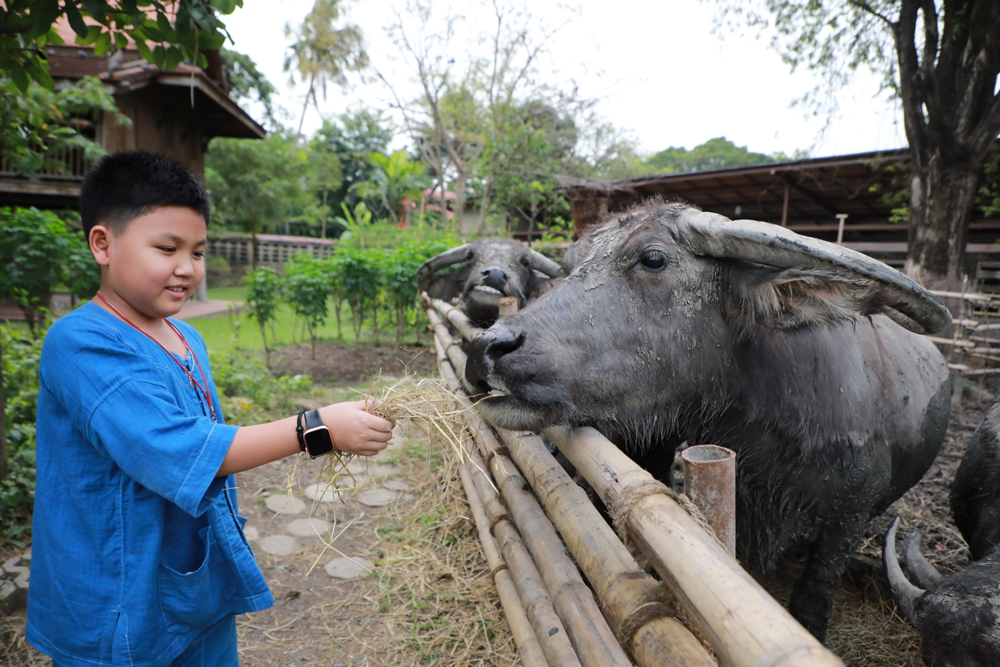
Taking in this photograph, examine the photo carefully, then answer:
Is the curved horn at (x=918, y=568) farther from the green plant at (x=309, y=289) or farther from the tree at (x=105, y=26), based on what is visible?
the green plant at (x=309, y=289)

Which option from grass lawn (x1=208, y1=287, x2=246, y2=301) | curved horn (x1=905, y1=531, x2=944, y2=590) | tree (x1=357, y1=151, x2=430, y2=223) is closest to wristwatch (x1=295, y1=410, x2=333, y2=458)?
curved horn (x1=905, y1=531, x2=944, y2=590)

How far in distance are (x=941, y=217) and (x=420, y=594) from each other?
7.97 meters

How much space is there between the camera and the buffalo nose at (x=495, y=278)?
179 inches

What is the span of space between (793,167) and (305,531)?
9.92 meters

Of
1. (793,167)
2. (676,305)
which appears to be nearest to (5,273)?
(676,305)

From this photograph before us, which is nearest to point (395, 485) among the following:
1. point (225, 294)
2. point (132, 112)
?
point (132, 112)

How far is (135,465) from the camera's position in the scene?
1352 millimetres

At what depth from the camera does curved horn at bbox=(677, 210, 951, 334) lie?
1.75m

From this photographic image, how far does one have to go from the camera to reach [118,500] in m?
1.50

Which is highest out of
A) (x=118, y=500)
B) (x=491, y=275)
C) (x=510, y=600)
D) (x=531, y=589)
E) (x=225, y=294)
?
(x=491, y=275)

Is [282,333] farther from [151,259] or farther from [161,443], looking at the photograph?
[161,443]

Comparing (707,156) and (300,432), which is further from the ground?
(707,156)

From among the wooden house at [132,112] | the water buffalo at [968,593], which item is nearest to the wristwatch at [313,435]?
the water buffalo at [968,593]

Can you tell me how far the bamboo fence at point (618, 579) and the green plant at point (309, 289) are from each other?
6.03 m
